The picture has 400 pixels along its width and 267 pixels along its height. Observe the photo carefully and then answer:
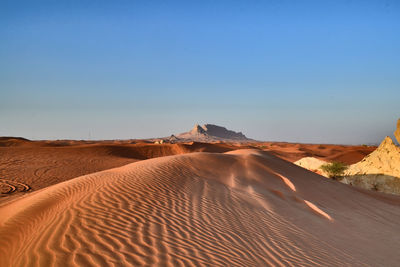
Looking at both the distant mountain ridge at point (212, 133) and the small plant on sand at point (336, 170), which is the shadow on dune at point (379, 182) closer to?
the small plant on sand at point (336, 170)

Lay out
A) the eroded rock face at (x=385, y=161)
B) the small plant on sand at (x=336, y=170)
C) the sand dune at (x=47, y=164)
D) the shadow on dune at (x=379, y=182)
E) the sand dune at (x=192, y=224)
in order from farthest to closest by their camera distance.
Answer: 1. the small plant on sand at (x=336, y=170)
2. the eroded rock face at (x=385, y=161)
3. the shadow on dune at (x=379, y=182)
4. the sand dune at (x=47, y=164)
5. the sand dune at (x=192, y=224)

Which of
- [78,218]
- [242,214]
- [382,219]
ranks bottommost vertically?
[382,219]

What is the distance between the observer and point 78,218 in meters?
4.50

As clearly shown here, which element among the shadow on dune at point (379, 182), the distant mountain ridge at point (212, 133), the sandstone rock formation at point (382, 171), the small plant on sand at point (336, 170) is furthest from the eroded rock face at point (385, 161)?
the distant mountain ridge at point (212, 133)

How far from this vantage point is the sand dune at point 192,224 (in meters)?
3.60

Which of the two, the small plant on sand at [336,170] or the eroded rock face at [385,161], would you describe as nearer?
the eroded rock face at [385,161]

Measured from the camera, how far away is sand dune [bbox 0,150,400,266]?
11.8ft

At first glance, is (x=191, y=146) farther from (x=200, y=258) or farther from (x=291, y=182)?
(x=200, y=258)

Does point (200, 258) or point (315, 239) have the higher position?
point (200, 258)

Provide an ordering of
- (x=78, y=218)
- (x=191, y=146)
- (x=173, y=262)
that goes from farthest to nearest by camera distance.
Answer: (x=191, y=146) < (x=78, y=218) < (x=173, y=262)

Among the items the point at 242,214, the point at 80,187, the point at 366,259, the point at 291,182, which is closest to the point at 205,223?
the point at 242,214

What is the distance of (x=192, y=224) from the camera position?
4828 millimetres

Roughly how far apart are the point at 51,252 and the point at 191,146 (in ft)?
88.8

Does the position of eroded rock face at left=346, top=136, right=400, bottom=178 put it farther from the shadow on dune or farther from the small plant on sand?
the small plant on sand
